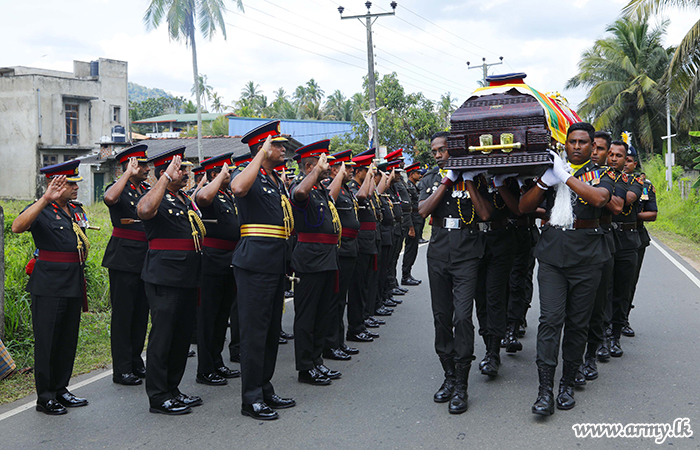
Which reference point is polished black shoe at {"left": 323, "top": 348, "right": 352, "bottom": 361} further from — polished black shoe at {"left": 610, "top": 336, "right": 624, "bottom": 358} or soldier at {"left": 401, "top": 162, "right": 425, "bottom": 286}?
soldier at {"left": 401, "top": 162, "right": 425, "bottom": 286}

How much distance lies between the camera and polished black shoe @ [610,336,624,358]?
609 cm

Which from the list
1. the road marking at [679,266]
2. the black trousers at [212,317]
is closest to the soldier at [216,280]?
the black trousers at [212,317]

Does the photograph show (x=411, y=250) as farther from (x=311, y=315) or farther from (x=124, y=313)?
(x=124, y=313)

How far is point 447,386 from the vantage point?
194 inches

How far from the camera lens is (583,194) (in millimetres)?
4531

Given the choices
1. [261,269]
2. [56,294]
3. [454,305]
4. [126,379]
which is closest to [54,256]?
[56,294]

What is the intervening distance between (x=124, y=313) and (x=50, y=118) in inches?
1121

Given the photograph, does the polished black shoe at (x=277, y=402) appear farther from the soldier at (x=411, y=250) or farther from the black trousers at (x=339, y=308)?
the soldier at (x=411, y=250)

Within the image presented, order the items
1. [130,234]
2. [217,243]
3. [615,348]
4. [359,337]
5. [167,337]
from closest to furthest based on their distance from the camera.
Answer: [167,337]
[130,234]
[217,243]
[615,348]
[359,337]

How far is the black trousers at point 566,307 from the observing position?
466cm

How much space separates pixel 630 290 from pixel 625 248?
0.48 m

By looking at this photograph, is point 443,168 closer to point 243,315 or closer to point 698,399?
point 243,315

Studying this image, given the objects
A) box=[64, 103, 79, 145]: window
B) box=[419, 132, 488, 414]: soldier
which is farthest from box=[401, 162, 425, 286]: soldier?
box=[64, 103, 79, 145]: window

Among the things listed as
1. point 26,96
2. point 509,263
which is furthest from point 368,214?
point 26,96
